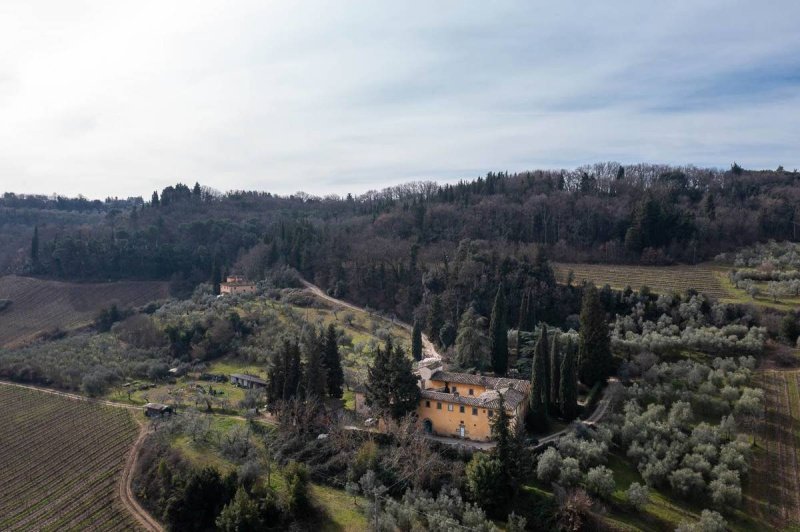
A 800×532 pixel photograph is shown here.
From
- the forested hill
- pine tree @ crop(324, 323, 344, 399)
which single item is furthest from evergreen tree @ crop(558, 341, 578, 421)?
the forested hill

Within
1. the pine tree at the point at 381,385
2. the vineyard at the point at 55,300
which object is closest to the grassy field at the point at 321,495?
the pine tree at the point at 381,385

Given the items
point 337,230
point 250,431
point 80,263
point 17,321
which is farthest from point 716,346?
point 80,263

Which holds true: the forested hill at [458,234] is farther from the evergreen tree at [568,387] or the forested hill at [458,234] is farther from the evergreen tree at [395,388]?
the evergreen tree at [395,388]

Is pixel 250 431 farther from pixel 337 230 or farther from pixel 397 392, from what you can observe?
pixel 337 230

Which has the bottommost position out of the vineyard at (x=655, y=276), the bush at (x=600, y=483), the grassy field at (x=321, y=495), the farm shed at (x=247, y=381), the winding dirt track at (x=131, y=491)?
the winding dirt track at (x=131, y=491)

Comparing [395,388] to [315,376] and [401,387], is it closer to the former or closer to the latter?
[401,387]

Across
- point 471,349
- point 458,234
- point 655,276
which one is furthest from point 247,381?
point 655,276

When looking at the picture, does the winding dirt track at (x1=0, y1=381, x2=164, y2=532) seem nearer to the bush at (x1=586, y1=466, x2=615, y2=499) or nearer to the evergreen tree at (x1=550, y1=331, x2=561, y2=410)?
the bush at (x1=586, y1=466, x2=615, y2=499)
